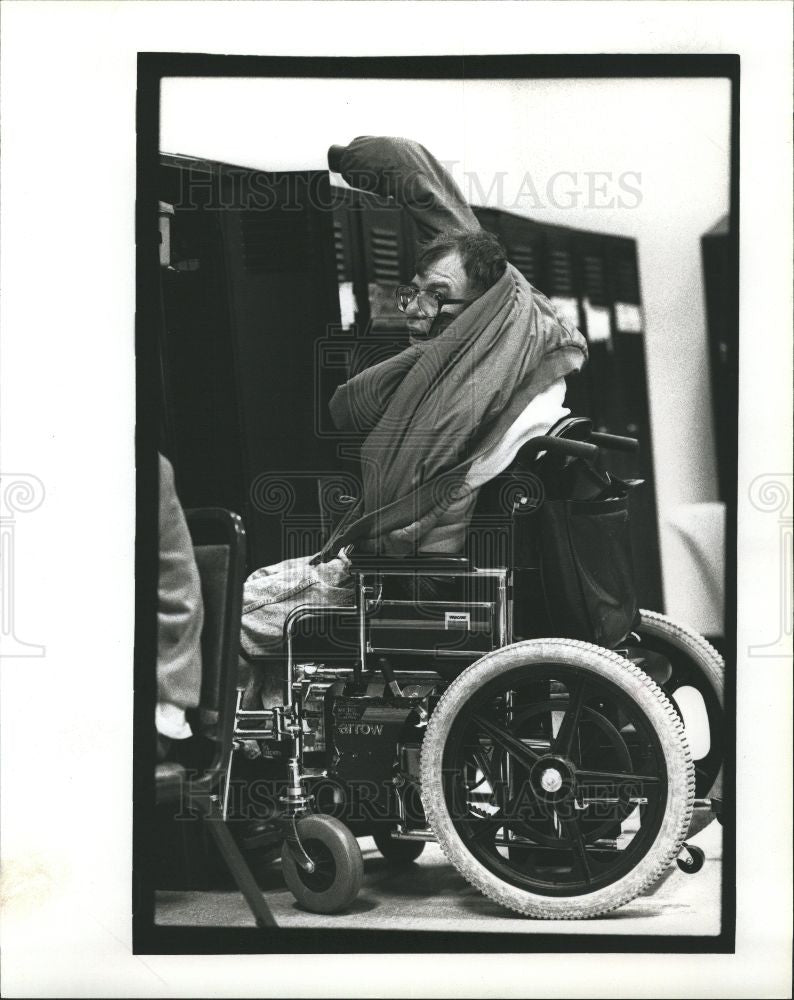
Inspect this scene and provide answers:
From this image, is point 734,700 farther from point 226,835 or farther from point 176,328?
point 176,328

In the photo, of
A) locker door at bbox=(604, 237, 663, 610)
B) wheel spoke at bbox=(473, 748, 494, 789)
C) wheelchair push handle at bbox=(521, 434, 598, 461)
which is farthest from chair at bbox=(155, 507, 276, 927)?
locker door at bbox=(604, 237, 663, 610)

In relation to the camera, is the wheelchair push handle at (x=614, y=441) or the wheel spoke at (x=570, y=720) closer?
the wheel spoke at (x=570, y=720)

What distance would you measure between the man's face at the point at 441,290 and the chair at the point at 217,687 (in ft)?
2.02

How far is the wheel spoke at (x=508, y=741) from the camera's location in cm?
254

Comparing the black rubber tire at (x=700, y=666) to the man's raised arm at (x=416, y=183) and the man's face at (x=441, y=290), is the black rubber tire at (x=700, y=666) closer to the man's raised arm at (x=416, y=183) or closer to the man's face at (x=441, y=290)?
the man's face at (x=441, y=290)

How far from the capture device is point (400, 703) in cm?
262

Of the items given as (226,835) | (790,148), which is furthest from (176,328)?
(790,148)

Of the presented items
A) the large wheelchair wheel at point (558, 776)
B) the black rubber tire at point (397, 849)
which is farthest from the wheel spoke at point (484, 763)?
the black rubber tire at point (397, 849)

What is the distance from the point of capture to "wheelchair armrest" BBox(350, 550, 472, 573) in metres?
2.60

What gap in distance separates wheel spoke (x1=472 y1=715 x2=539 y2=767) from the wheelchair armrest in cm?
35

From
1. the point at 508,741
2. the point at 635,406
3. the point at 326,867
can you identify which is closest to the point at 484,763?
the point at 508,741

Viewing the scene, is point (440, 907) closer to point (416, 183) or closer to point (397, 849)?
point (397, 849)

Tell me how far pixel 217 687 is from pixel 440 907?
0.75 metres

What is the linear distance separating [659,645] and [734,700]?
0.22m
